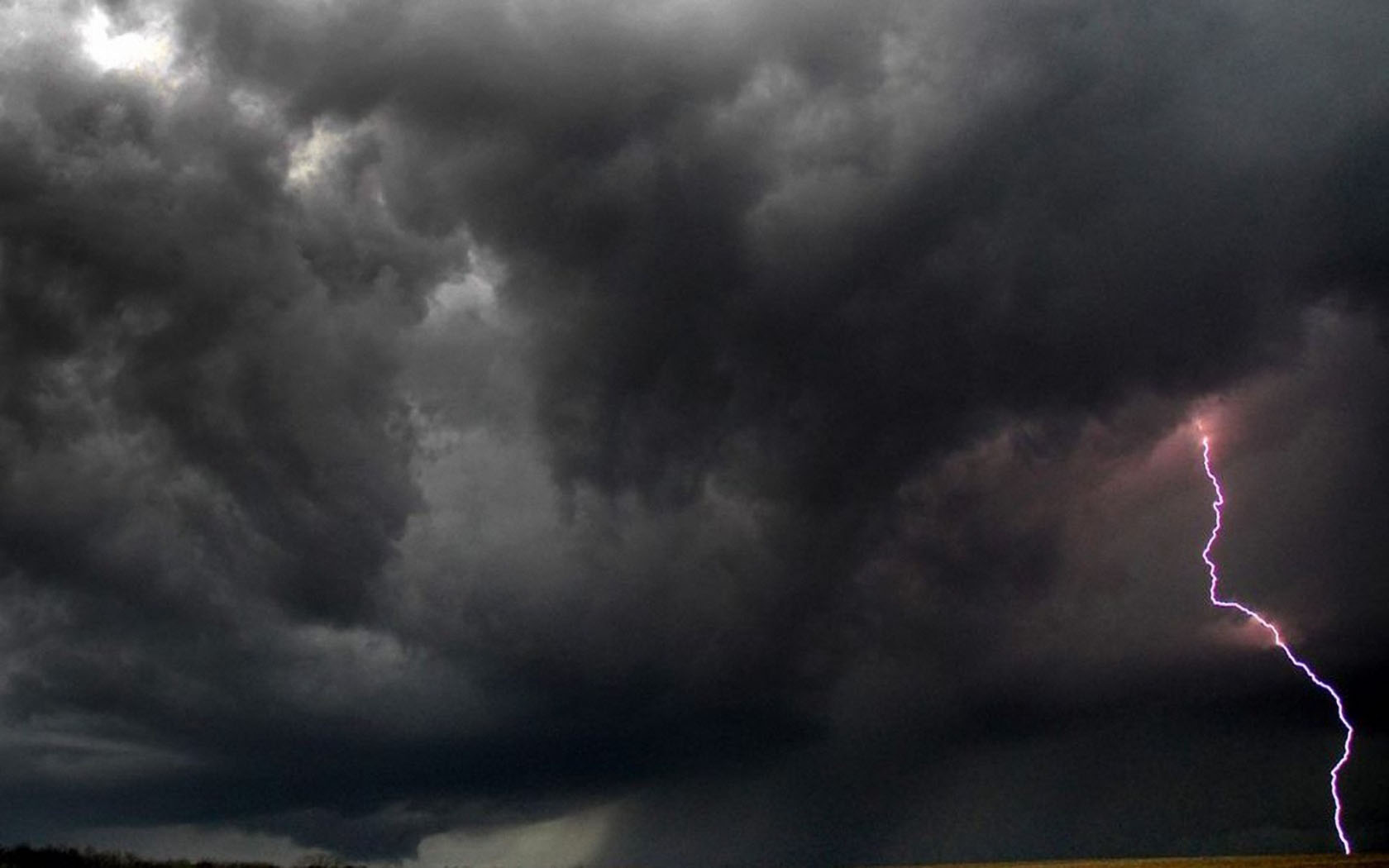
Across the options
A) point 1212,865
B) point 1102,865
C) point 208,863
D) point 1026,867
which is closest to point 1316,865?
point 1212,865

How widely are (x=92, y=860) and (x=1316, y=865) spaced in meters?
114

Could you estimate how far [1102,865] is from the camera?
14588 cm

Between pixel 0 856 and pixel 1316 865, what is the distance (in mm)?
119954

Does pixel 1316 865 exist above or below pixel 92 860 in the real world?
above

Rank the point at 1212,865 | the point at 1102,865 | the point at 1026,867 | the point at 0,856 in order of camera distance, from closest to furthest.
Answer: the point at 0,856 < the point at 1212,865 < the point at 1102,865 < the point at 1026,867

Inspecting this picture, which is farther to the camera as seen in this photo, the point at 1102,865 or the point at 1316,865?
the point at 1102,865

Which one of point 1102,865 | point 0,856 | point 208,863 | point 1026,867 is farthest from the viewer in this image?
point 1026,867

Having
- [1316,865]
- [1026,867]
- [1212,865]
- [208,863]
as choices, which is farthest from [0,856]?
[1026,867]

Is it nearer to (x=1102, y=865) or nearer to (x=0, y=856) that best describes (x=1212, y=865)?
(x=1102, y=865)

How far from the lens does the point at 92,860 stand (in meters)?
94.2

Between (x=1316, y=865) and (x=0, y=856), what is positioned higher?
(x=1316, y=865)

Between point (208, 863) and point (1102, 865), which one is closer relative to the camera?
point (208, 863)

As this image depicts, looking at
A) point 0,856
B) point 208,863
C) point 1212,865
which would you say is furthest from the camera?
point 1212,865

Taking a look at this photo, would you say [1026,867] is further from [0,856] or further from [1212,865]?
[0,856]
